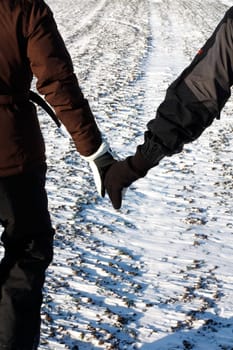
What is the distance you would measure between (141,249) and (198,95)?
2.36m

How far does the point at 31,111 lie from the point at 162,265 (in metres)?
1.96

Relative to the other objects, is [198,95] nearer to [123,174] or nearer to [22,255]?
[123,174]


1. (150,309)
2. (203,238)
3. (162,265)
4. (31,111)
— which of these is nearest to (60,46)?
(31,111)

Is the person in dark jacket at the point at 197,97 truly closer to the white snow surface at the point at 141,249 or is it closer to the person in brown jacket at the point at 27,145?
the person in brown jacket at the point at 27,145

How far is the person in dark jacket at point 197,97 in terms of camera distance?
2.04 meters

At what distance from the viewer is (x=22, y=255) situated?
2645mm

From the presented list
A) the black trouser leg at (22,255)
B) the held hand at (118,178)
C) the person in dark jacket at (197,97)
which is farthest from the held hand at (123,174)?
the black trouser leg at (22,255)

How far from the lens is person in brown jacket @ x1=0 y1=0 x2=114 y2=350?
229 centimetres

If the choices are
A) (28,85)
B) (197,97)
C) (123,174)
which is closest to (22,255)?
(123,174)

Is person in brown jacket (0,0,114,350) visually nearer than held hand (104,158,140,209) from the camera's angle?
Yes

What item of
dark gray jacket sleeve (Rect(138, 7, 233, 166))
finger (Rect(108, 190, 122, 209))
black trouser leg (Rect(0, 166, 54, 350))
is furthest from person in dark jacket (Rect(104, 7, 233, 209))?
black trouser leg (Rect(0, 166, 54, 350))

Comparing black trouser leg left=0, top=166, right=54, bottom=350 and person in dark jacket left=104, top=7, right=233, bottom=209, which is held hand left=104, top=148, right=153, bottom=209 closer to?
person in dark jacket left=104, top=7, right=233, bottom=209

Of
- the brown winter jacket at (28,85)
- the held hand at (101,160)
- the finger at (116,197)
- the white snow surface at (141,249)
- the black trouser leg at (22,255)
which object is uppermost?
the brown winter jacket at (28,85)

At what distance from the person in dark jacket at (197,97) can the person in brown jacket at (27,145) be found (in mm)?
431
